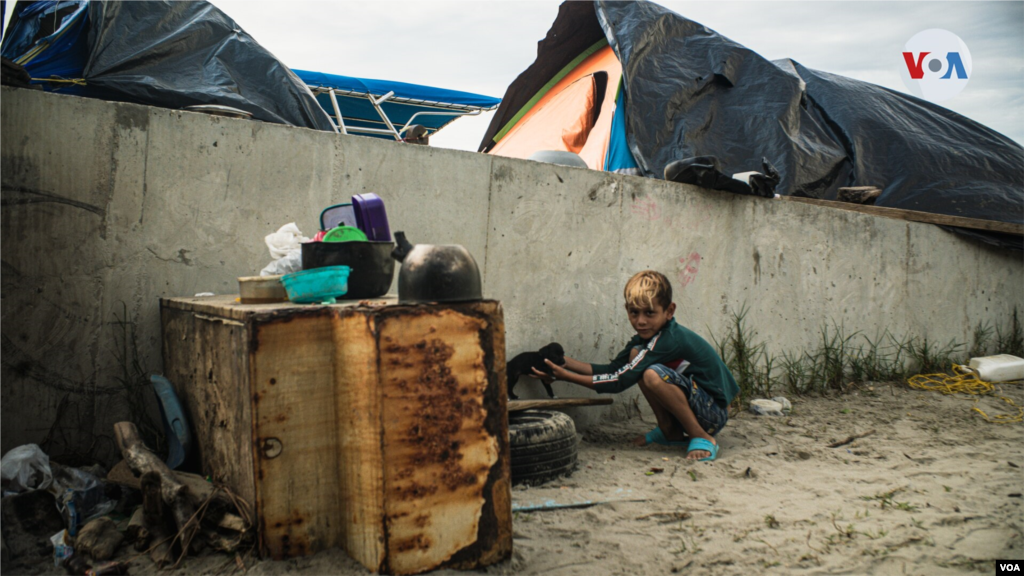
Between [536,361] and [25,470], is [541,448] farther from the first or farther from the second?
[25,470]

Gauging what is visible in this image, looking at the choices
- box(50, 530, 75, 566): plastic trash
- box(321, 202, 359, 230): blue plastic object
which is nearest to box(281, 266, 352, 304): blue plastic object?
box(321, 202, 359, 230): blue plastic object

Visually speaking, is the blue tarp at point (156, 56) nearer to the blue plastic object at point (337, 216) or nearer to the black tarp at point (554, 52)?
the blue plastic object at point (337, 216)

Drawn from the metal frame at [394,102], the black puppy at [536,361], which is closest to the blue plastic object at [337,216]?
the black puppy at [536,361]

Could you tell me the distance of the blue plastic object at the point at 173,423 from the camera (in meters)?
2.15

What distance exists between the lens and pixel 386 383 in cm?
159

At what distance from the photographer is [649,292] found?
3.10 meters

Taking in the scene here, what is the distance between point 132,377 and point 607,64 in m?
4.52

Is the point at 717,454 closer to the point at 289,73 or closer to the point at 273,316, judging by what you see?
the point at 273,316

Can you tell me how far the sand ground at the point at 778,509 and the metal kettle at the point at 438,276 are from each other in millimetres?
730

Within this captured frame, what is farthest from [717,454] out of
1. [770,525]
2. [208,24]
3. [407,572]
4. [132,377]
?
[208,24]

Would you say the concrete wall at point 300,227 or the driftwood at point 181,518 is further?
the concrete wall at point 300,227

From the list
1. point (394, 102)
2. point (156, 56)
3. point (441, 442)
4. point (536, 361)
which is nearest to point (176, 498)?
point (441, 442)

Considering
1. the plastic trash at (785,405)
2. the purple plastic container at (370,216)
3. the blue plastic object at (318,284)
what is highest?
the purple plastic container at (370,216)

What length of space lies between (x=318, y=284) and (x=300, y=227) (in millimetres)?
986
